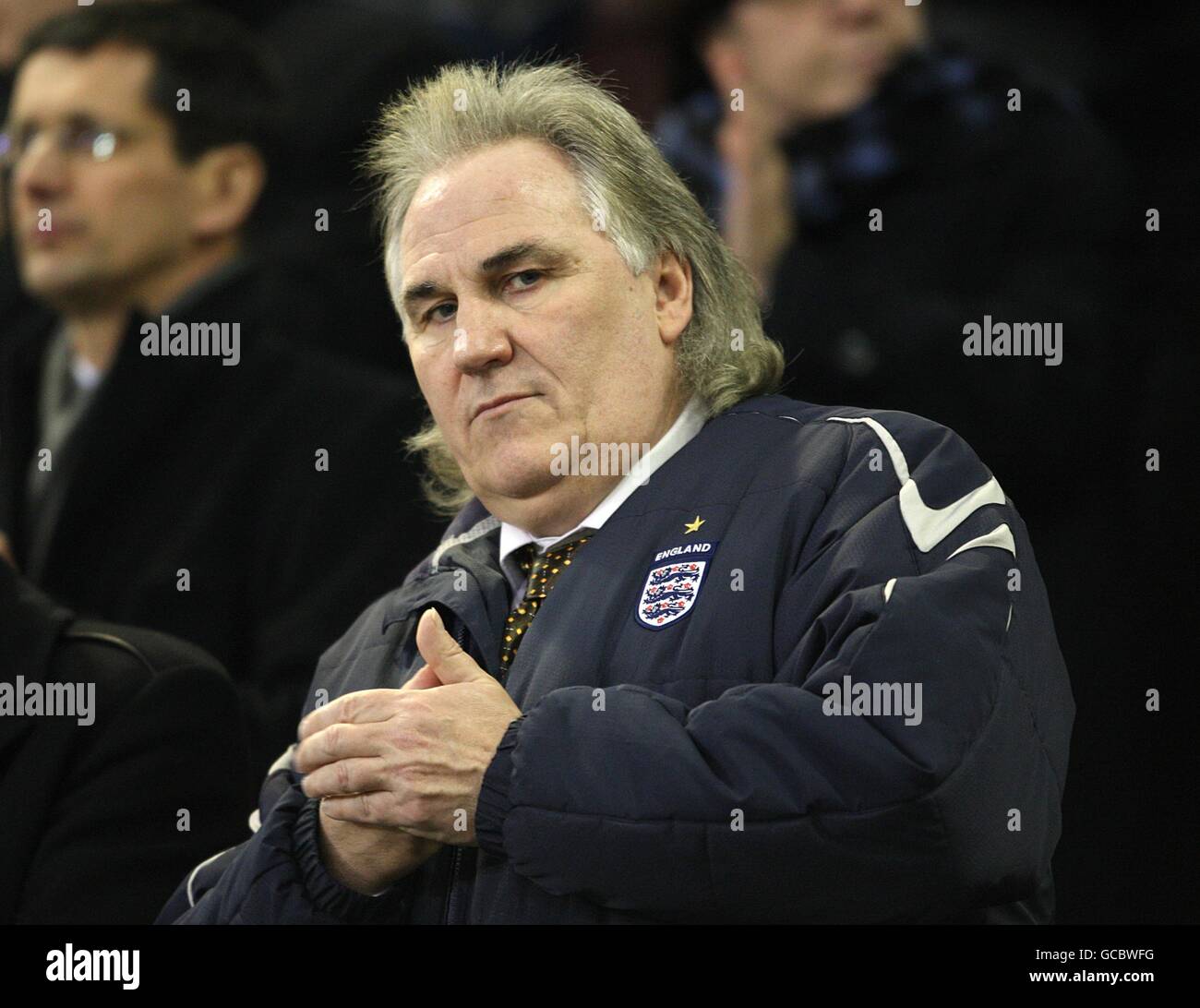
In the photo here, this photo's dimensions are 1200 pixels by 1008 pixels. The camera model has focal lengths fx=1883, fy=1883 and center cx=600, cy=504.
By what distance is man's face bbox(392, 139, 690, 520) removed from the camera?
259cm

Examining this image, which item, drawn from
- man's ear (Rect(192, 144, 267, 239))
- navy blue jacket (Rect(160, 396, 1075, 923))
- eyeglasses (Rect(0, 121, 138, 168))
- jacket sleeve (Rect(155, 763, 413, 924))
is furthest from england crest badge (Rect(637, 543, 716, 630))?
eyeglasses (Rect(0, 121, 138, 168))

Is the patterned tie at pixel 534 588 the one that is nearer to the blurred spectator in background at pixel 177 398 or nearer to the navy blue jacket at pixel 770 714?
the navy blue jacket at pixel 770 714

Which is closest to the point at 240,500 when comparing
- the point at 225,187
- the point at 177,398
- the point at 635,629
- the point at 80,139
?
the point at 177,398

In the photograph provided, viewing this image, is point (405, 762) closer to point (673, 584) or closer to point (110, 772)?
point (673, 584)

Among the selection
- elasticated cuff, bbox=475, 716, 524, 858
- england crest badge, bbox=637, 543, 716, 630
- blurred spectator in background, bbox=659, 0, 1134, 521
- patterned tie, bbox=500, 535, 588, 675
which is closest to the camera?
elasticated cuff, bbox=475, 716, 524, 858

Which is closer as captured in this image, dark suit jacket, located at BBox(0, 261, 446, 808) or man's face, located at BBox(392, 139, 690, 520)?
man's face, located at BBox(392, 139, 690, 520)

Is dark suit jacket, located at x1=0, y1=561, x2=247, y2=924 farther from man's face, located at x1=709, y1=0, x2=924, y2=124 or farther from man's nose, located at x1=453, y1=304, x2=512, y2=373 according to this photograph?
man's face, located at x1=709, y1=0, x2=924, y2=124

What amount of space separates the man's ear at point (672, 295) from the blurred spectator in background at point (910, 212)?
0.52m

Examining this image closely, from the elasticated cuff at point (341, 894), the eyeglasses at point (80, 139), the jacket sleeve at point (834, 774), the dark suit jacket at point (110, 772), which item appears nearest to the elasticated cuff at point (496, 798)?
the jacket sleeve at point (834, 774)

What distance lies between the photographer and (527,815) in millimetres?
2178

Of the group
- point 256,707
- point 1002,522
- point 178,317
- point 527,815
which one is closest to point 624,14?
point 178,317

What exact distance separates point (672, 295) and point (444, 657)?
688 mm
